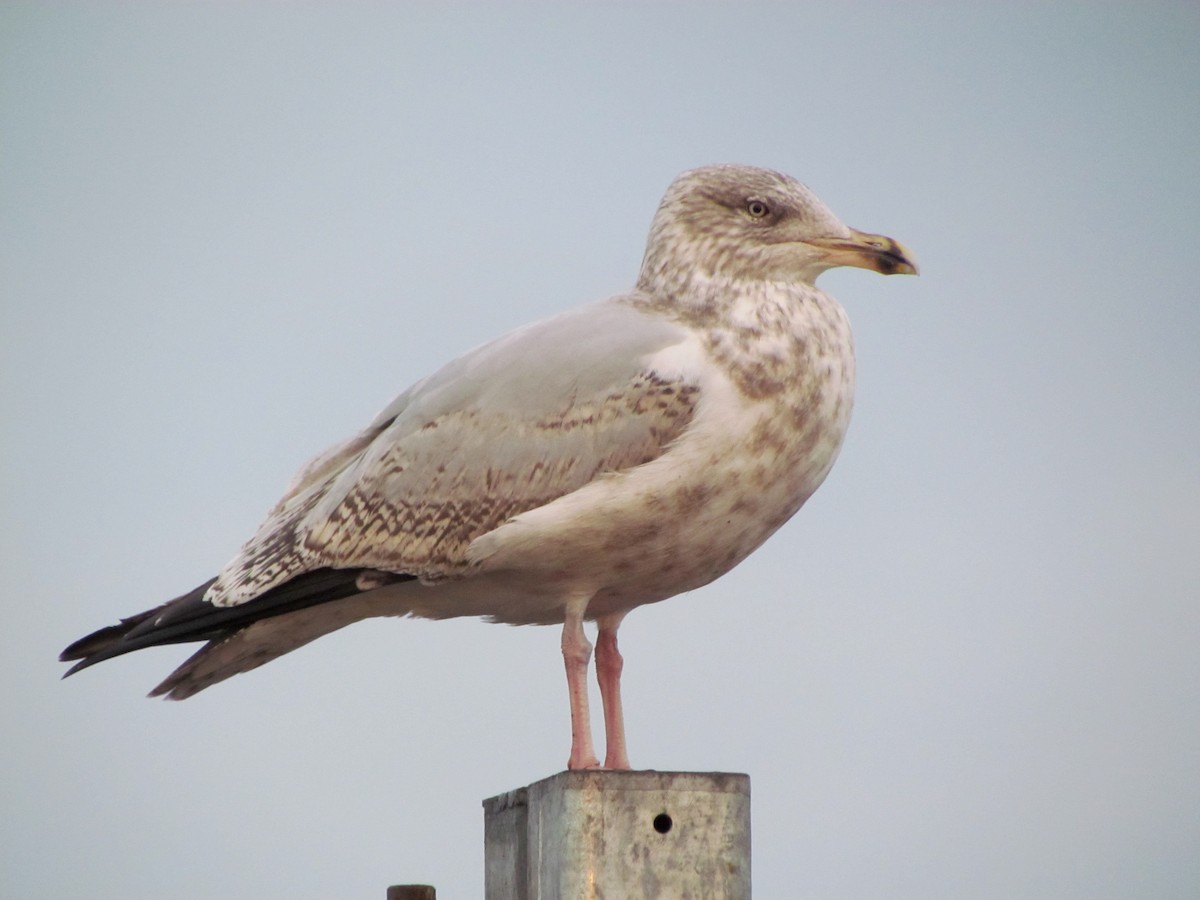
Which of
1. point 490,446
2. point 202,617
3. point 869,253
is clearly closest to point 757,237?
point 869,253

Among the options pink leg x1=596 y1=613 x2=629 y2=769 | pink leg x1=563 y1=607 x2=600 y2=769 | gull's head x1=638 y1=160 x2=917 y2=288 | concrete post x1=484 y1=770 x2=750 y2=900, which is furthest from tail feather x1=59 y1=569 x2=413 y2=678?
gull's head x1=638 y1=160 x2=917 y2=288

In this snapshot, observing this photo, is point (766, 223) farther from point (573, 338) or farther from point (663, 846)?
point (663, 846)

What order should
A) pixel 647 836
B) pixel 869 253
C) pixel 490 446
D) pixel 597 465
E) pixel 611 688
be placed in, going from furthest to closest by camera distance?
pixel 611 688 → pixel 869 253 → pixel 490 446 → pixel 597 465 → pixel 647 836

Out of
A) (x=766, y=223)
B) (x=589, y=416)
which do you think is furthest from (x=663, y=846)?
(x=766, y=223)

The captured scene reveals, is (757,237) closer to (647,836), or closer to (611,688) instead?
(611,688)

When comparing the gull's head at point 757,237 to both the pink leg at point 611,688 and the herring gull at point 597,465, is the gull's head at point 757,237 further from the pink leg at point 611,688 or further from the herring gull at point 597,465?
the pink leg at point 611,688
